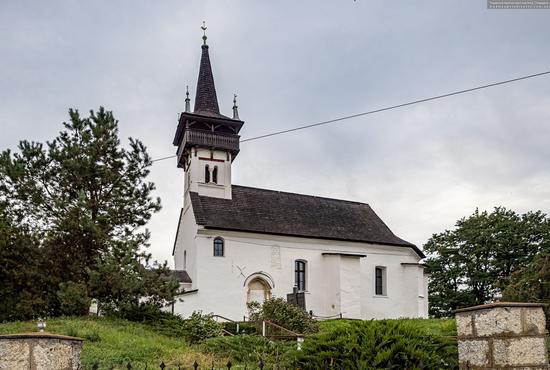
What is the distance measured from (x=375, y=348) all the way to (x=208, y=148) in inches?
1005

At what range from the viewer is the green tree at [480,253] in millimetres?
39406

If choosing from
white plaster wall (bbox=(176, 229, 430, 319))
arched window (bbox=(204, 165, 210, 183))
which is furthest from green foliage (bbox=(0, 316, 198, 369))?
arched window (bbox=(204, 165, 210, 183))

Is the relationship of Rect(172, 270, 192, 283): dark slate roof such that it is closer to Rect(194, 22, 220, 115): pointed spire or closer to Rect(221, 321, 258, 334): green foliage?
Rect(221, 321, 258, 334): green foliage

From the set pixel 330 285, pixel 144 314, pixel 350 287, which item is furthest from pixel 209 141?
pixel 144 314

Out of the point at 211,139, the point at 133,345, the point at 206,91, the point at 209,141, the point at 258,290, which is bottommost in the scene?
the point at 133,345

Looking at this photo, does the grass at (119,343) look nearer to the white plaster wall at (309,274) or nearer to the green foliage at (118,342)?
the green foliage at (118,342)

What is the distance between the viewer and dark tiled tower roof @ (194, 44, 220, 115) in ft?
107

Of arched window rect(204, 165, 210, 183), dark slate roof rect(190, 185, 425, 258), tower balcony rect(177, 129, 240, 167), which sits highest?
Result: tower balcony rect(177, 129, 240, 167)

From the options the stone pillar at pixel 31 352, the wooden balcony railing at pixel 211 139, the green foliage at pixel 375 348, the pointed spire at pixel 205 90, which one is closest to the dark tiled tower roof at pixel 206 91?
the pointed spire at pixel 205 90

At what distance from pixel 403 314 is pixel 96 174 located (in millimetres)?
19477

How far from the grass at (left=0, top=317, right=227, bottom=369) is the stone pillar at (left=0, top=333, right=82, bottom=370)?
6811 millimetres

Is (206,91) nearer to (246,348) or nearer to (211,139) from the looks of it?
(211,139)

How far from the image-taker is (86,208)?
20.3 m

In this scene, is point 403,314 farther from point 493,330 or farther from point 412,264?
point 493,330
